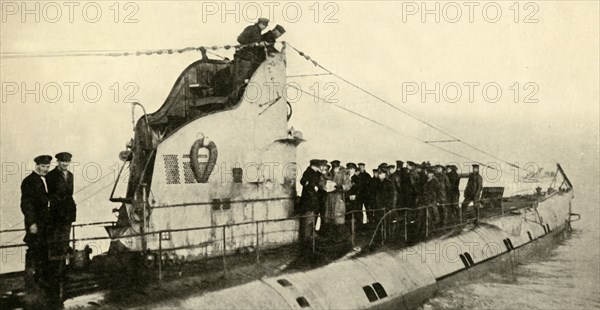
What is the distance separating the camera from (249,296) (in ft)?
29.5

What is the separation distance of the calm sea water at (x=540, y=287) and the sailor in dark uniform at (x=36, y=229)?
7.86 m

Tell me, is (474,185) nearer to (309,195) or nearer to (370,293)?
(309,195)

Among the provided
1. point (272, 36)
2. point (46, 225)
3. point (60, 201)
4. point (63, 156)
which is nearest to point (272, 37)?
point (272, 36)

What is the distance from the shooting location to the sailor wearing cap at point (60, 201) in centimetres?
906

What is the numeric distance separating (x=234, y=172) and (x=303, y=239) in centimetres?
252

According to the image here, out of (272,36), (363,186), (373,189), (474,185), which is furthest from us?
(474,185)

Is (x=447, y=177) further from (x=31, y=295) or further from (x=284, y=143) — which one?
(x=31, y=295)

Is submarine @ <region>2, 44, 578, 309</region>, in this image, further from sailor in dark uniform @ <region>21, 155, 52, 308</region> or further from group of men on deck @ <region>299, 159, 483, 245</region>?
group of men on deck @ <region>299, 159, 483, 245</region>

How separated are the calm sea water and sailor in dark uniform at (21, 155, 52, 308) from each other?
7855mm

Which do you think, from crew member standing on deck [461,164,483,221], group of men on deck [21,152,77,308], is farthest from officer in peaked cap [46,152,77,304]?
crew member standing on deck [461,164,483,221]

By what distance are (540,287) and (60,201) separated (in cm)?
1358

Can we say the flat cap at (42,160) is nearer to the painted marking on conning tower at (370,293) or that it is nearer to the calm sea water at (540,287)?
the painted marking on conning tower at (370,293)

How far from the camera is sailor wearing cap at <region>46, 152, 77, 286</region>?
357 inches

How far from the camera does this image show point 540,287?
54.9 feet
